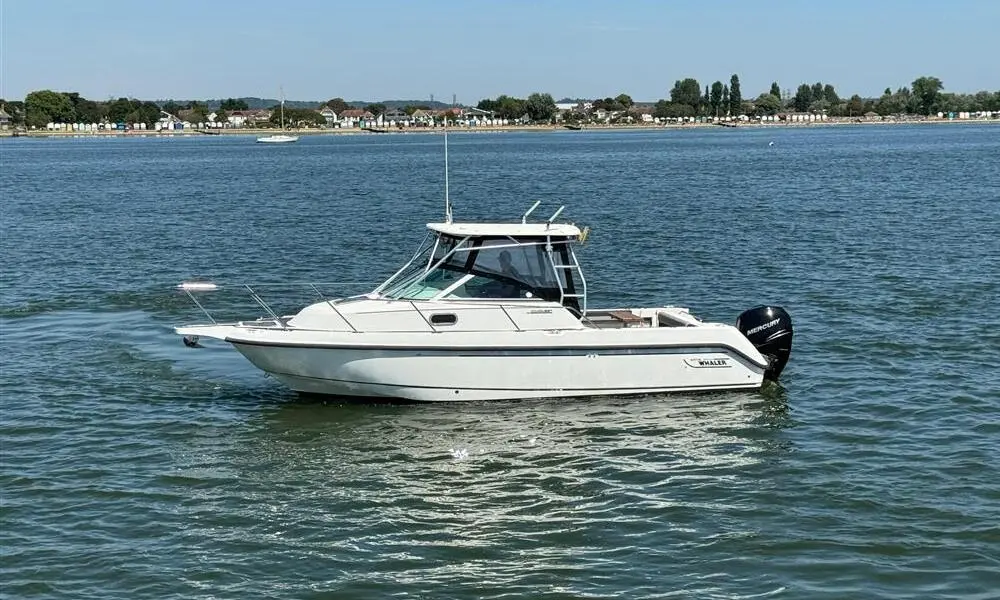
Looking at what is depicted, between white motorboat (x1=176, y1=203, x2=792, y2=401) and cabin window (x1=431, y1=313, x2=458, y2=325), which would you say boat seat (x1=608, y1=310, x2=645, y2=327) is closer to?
white motorboat (x1=176, y1=203, x2=792, y2=401)

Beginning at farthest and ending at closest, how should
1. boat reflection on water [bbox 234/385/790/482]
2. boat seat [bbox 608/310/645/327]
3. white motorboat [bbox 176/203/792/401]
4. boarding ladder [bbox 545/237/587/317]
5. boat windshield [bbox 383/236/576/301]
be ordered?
boat seat [bbox 608/310/645/327], boarding ladder [bbox 545/237/587/317], boat windshield [bbox 383/236/576/301], white motorboat [bbox 176/203/792/401], boat reflection on water [bbox 234/385/790/482]

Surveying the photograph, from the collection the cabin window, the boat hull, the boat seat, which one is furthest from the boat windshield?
Result: the boat seat

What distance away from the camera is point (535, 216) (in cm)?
4828

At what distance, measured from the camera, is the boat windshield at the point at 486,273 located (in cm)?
1616

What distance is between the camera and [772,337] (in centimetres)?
1700

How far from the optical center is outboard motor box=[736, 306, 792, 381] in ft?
55.7

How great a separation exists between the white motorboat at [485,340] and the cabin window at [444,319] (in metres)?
0.02

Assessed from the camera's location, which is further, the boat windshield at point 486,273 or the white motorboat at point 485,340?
the boat windshield at point 486,273

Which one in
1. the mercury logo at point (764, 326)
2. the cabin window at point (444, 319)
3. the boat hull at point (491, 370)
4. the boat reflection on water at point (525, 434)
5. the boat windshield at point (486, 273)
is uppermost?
the boat windshield at point (486, 273)

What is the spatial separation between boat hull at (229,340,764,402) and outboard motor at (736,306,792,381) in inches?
27.3

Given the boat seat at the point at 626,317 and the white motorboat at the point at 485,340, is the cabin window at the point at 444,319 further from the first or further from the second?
the boat seat at the point at 626,317

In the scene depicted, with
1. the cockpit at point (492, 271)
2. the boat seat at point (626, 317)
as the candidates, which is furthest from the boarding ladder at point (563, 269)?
the boat seat at point (626, 317)

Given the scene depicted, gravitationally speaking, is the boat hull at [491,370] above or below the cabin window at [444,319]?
below

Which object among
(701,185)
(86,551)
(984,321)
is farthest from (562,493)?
(701,185)
